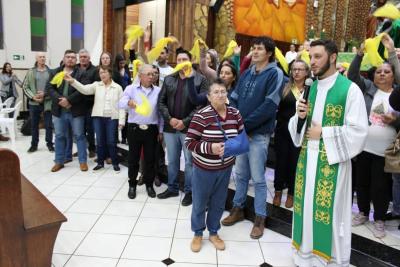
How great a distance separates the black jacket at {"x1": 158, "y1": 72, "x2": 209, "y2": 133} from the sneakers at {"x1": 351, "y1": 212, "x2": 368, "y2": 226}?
1.76 m

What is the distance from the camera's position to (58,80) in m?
4.46

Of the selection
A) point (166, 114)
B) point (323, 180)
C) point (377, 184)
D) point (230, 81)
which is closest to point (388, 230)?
point (377, 184)

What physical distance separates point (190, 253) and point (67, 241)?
1.02 m

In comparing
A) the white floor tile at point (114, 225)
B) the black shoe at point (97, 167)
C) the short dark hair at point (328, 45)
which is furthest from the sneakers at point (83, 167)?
the short dark hair at point (328, 45)

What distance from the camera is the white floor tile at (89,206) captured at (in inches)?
138

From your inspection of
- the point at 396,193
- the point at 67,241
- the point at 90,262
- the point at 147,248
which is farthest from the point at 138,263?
the point at 396,193

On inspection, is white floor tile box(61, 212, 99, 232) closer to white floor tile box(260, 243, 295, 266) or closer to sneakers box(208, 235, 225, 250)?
sneakers box(208, 235, 225, 250)

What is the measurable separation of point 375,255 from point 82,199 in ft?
9.40

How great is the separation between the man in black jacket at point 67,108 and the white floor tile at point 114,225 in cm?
166

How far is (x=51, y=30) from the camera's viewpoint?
345 inches

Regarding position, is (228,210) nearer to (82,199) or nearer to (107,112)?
(82,199)

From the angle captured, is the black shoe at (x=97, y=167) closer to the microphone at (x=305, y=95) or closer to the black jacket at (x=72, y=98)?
the black jacket at (x=72, y=98)

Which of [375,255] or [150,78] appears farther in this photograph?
[150,78]

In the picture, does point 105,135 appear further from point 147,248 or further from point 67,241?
point 147,248
